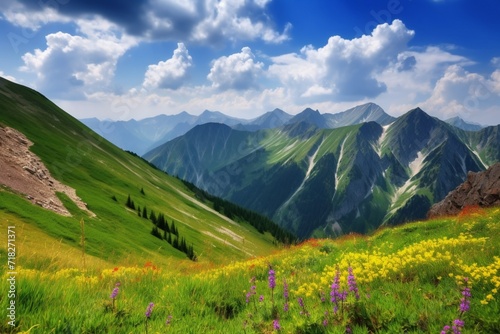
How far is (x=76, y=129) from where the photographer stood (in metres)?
108

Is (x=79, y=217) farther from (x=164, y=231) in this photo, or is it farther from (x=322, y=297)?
(x=322, y=297)

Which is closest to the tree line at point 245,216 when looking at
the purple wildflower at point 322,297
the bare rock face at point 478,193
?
the bare rock face at point 478,193

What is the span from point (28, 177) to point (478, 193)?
Result: 58718mm

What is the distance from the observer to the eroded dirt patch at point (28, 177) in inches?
1474

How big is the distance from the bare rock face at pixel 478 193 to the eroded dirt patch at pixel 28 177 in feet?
151

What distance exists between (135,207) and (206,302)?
65.0 m

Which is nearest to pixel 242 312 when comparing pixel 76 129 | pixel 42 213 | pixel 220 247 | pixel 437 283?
pixel 437 283

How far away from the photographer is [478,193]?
4072 centimetres

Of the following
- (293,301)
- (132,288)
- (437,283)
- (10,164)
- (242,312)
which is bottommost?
(10,164)

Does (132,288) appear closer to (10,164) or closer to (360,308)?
(360,308)

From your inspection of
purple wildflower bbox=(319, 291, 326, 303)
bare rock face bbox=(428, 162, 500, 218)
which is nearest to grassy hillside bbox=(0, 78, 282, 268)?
purple wildflower bbox=(319, 291, 326, 303)

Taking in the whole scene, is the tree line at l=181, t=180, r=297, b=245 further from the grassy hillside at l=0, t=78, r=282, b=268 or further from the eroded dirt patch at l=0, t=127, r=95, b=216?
the eroded dirt patch at l=0, t=127, r=95, b=216

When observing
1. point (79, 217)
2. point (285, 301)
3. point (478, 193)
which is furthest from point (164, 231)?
point (285, 301)

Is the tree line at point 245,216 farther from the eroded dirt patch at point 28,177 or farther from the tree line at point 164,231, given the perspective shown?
the eroded dirt patch at point 28,177
